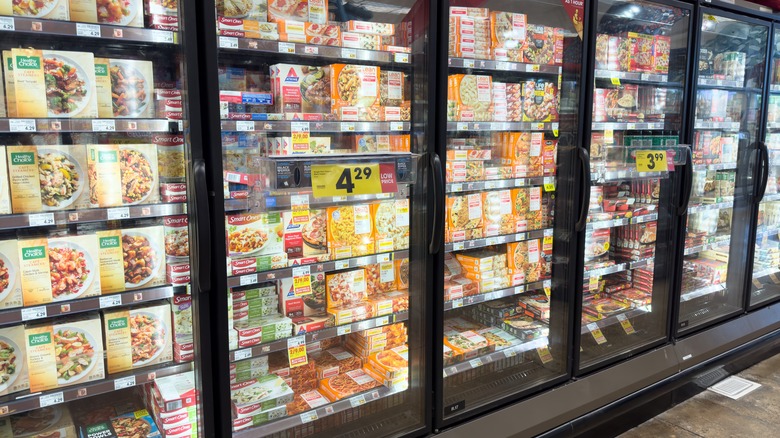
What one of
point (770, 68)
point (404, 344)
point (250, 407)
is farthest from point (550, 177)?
point (770, 68)

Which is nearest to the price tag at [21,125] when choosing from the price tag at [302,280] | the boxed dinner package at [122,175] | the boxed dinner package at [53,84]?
the boxed dinner package at [53,84]

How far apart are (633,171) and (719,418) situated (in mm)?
1563

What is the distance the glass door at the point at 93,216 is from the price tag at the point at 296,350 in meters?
0.37

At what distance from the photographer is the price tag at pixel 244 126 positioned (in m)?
1.98

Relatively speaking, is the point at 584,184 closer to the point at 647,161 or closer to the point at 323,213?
the point at 647,161

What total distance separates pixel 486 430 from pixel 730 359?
2.20 metres

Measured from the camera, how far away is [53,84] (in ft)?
5.90

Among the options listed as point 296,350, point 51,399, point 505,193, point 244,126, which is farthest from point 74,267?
point 505,193

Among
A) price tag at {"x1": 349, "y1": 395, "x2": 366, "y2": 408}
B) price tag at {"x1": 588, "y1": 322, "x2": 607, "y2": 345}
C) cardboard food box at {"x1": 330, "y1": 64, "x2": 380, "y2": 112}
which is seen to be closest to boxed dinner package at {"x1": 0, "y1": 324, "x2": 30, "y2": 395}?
price tag at {"x1": 349, "y1": 395, "x2": 366, "y2": 408}

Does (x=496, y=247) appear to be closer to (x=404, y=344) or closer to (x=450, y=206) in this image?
(x=450, y=206)

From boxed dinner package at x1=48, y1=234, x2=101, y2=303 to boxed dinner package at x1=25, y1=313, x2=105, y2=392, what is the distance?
11 centimetres

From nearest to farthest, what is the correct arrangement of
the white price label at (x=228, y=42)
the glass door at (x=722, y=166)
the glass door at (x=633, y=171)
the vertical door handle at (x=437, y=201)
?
1. the white price label at (x=228, y=42)
2. the vertical door handle at (x=437, y=201)
3. the glass door at (x=633, y=171)
4. the glass door at (x=722, y=166)

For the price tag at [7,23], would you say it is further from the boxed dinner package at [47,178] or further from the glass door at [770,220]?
the glass door at [770,220]

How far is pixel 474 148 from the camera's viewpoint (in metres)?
2.88
